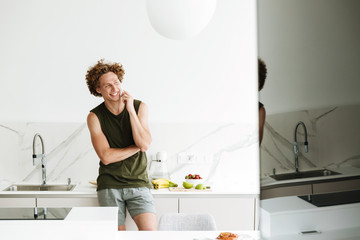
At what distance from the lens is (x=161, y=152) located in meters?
3.59

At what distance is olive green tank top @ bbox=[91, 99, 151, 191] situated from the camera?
10.6 ft

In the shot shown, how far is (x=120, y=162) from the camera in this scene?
336 centimetres

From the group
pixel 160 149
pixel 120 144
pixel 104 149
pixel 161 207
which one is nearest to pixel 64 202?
pixel 104 149

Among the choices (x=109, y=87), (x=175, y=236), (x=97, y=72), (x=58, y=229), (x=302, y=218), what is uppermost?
(x=97, y=72)

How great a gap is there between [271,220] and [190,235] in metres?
2.32

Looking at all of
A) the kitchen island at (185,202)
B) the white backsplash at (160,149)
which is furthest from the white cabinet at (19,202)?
the white backsplash at (160,149)

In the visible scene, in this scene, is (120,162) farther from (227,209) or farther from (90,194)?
(227,209)

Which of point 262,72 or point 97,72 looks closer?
point 262,72

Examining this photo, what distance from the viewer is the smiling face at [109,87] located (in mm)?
3492

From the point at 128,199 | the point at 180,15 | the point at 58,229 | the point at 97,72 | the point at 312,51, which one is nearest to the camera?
the point at 312,51

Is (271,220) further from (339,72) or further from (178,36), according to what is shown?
(178,36)

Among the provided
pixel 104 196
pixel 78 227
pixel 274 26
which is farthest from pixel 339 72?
pixel 104 196

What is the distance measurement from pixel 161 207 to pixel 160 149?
552mm

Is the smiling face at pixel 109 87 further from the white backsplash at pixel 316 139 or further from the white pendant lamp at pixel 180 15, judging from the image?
the white backsplash at pixel 316 139
